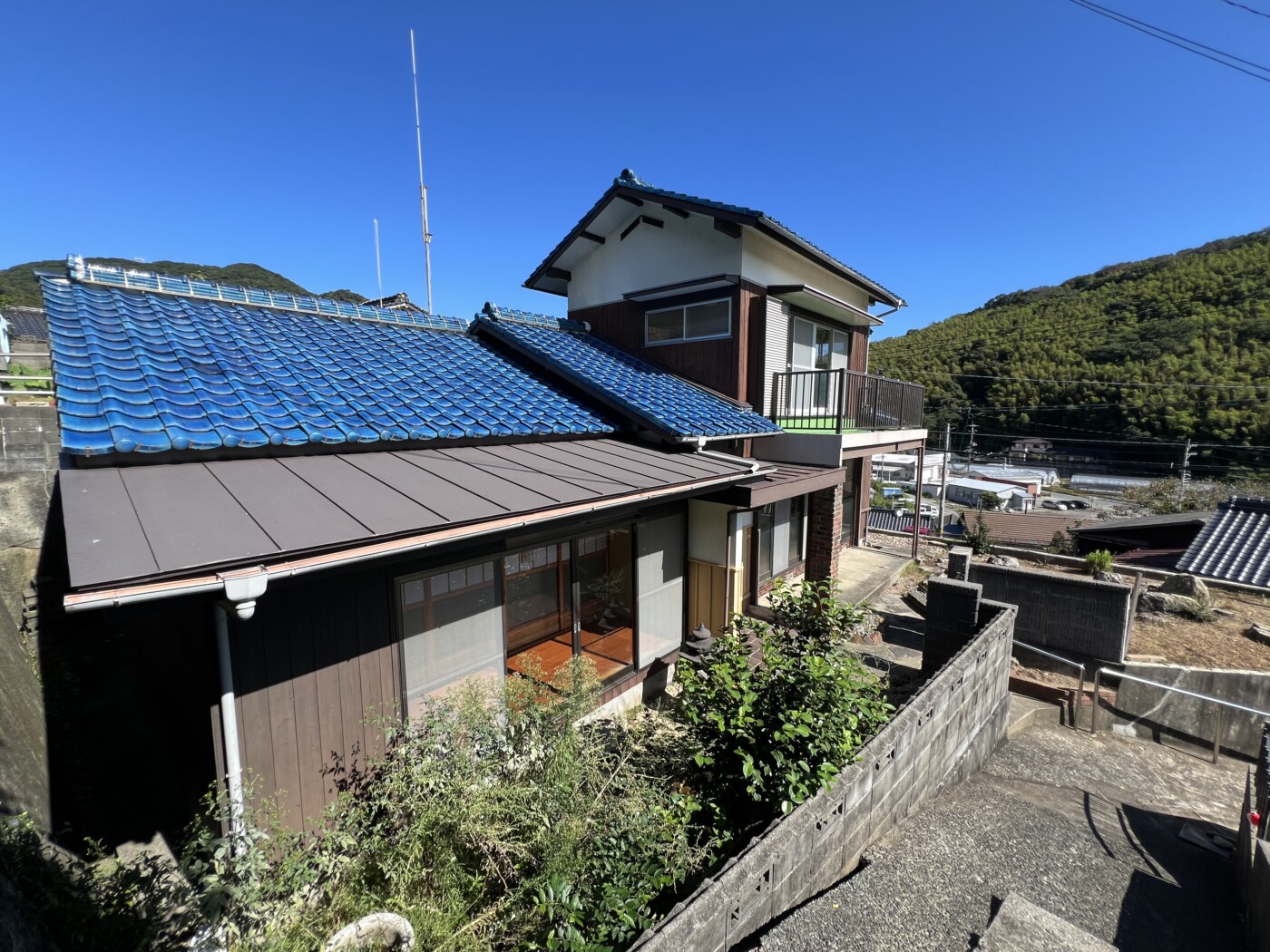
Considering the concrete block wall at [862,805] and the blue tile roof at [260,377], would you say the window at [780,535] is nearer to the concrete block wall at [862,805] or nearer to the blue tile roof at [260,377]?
the concrete block wall at [862,805]

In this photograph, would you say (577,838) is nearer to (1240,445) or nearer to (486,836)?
(486,836)

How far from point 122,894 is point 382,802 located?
1141 millimetres

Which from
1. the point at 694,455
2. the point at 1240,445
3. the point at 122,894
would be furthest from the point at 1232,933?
the point at 1240,445

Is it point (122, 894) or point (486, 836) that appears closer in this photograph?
point (122, 894)

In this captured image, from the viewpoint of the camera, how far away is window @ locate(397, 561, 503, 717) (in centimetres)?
398

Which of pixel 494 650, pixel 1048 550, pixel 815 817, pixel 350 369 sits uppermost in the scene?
pixel 350 369

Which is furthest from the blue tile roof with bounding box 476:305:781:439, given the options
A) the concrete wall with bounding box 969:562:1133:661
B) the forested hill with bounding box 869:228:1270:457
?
the forested hill with bounding box 869:228:1270:457

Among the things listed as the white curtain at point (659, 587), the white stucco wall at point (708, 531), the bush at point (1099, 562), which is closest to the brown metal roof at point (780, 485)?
the white stucco wall at point (708, 531)

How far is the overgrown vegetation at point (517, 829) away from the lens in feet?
7.92

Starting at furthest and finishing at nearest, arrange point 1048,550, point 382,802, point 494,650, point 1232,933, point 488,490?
point 1048,550 < point 494,650 < point 488,490 < point 1232,933 < point 382,802

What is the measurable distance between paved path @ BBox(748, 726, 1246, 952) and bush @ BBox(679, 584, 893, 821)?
717 millimetres

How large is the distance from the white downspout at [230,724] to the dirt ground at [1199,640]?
903cm

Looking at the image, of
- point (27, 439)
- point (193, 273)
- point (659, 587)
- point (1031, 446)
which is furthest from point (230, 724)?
point (1031, 446)

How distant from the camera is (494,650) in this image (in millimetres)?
4539
